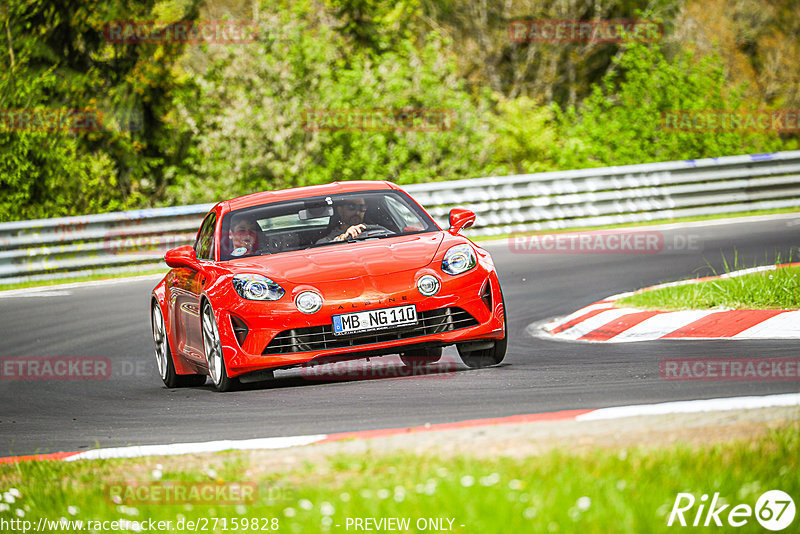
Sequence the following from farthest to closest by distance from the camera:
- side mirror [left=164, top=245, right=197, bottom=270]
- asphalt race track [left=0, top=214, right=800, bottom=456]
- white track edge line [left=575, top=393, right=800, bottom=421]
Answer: side mirror [left=164, top=245, right=197, bottom=270] < asphalt race track [left=0, top=214, right=800, bottom=456] < white track edge line [left=575, top=393, right=800, bottom=421]

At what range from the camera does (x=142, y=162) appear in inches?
1142

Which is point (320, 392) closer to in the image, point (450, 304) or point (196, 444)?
point (450, 304)

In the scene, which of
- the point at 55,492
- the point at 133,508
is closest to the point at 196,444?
the point at 55,492

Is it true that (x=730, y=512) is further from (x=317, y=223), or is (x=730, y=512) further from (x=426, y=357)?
(x=317, y=223)

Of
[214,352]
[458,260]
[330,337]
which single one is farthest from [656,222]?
[330,337]

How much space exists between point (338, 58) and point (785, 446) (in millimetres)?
26999

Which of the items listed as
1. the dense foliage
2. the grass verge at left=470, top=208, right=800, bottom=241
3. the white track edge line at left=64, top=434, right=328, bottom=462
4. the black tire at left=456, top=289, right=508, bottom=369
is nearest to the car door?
the black tire at left=456, top=289, right=508, bottom=369

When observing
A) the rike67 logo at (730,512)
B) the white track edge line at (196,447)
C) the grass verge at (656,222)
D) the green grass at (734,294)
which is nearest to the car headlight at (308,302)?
the white track edge line at (196,447)

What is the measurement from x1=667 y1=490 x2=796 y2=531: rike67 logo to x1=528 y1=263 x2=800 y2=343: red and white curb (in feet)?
15.1

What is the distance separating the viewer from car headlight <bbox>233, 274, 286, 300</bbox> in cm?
783

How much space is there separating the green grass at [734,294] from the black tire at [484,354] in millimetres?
2014

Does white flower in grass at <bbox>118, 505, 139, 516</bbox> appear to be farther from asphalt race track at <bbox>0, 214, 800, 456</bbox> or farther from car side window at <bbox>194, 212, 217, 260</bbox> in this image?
car side window at <bbox>194, 212, 217, 260</bbox>

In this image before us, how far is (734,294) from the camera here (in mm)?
9570

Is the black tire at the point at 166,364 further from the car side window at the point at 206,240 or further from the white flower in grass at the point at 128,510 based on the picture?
the white flower in grass at the point at 128,510
